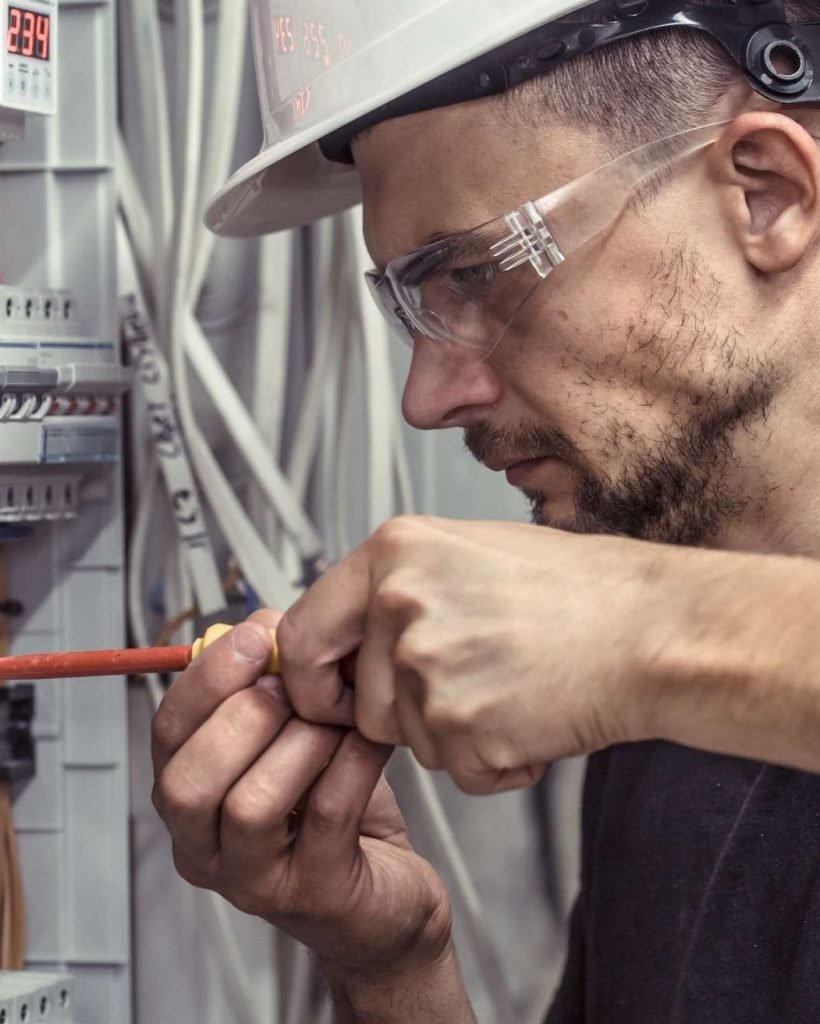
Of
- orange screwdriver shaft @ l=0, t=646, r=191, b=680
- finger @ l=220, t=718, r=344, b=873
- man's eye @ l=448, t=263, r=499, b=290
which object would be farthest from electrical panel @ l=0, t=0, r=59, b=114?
finger @ l=220, t=718, r=344, b=873

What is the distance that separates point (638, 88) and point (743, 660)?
57 centimetres

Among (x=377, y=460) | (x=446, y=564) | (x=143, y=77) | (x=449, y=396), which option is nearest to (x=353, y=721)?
(x=446, y=564)

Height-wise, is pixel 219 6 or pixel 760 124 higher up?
pixel 219 6

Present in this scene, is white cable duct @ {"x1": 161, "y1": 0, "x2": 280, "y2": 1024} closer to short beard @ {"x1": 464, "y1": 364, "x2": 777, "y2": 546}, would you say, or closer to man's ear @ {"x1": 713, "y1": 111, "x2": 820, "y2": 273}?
short beard @ {"x1": 464, "y1": 364, "x2": 777, "y2": 546}

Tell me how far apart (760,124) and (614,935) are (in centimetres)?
80

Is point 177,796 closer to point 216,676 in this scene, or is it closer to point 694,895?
point 216,676

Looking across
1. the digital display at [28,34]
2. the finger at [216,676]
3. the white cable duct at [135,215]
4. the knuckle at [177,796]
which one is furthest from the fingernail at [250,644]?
the white cable duct at [135,215]

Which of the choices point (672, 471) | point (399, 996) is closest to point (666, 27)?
point (672, 471)

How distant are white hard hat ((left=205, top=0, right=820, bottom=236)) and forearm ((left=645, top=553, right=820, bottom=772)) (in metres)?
0.49

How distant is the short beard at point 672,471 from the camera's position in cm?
112

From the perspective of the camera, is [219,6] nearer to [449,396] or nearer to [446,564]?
[449,396]

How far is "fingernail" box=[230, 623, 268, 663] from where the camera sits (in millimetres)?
894

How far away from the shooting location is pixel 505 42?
1.05m

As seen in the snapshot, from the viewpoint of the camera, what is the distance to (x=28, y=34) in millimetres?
1143
